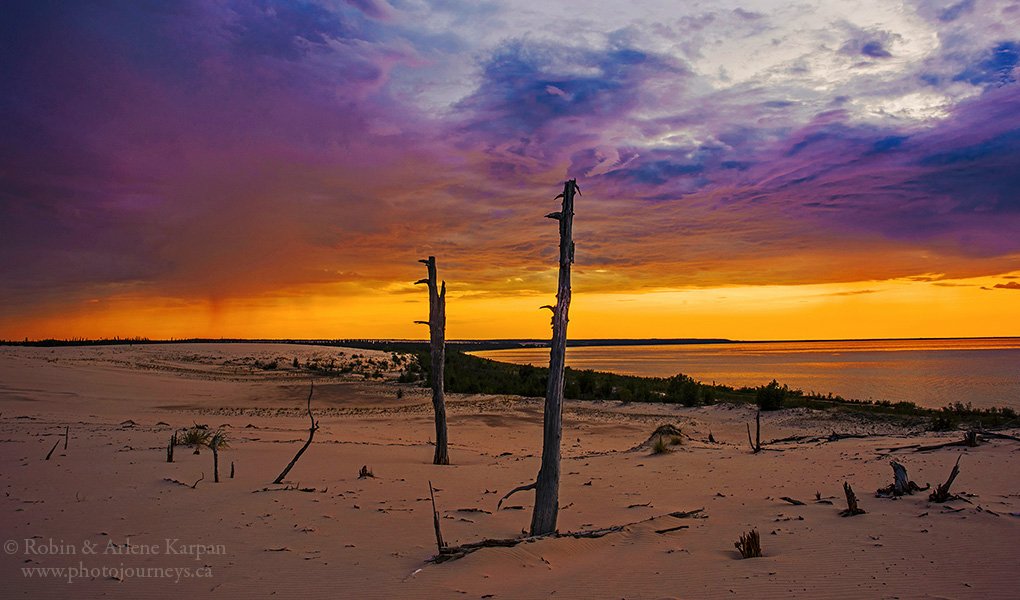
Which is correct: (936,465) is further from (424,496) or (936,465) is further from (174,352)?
(174,352)

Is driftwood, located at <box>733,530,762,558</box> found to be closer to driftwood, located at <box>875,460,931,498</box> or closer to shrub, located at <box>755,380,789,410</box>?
driftwood, located at <box>875,460,931,498</box>

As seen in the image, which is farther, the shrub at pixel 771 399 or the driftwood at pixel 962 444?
the shrub at pixel 771 399

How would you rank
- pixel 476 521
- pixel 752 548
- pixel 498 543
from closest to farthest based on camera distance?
pixel 752 548
pixel 498 543
pixel 476 521

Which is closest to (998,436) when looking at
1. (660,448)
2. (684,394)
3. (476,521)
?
(660,448)

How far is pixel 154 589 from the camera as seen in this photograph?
5758mm

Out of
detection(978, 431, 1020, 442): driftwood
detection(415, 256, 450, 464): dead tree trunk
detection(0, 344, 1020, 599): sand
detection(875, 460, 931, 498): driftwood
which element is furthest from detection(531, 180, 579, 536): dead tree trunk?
detection(978, 431, 1020, 442): driftwood

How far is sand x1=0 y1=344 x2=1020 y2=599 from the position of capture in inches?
223

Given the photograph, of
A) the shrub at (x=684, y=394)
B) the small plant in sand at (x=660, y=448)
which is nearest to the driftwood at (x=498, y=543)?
the small plant in sand at (x=660, y=448)

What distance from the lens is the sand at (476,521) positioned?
5.66m

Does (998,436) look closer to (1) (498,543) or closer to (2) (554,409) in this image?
(2) (554,409)

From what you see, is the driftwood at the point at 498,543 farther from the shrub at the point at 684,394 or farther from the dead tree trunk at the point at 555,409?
the shrub at the point at 684,394

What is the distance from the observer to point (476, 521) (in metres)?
8.50

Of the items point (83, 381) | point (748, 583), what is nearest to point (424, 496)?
point (748, 583)

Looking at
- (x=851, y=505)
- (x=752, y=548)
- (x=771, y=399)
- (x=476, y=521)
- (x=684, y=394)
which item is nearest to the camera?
(x=752, y=548)
